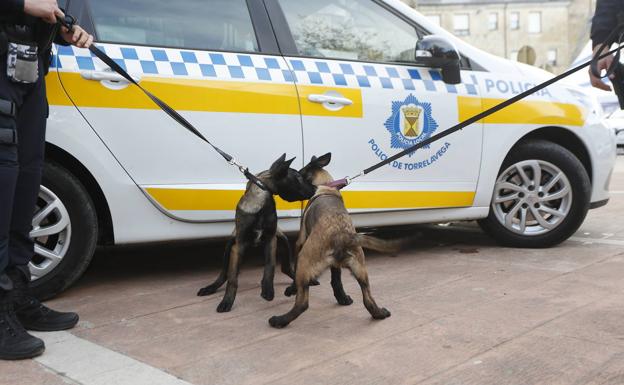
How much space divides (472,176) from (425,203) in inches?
14.8

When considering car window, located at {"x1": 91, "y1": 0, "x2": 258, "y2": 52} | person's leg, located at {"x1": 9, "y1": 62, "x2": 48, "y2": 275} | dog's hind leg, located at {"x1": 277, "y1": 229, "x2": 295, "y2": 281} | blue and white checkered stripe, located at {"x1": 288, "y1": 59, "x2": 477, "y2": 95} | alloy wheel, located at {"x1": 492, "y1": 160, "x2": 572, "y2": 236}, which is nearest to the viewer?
person's leg, located at {"x1": 9, "y1": 62, "x2": 48, "y2": 275}

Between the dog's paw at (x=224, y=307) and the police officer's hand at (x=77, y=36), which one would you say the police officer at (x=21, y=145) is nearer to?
the police officer's hand at (x=77, y=36)

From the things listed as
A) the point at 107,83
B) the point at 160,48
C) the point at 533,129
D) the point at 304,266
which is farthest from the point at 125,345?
the point at 533,129

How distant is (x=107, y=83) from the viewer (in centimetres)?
307

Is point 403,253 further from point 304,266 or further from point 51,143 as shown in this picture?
point 51,143

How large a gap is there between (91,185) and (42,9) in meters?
1.10

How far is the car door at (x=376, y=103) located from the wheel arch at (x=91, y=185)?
110cm

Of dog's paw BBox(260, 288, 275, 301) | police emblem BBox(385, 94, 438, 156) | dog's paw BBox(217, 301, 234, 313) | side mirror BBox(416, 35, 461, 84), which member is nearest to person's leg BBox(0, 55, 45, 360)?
dog's paw BBox(217, 301, 234, 313)

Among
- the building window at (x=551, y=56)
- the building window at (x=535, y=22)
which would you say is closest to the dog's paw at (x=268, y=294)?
the building window at (x=551, y=56)

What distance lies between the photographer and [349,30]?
3.87 meters

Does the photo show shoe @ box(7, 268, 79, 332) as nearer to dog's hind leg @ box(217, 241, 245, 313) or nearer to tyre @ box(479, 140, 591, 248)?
Answer: dog's hind leg @ box(217, 241, 245, 313)

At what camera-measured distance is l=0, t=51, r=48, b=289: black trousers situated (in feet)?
7.81

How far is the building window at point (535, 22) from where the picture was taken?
2235 inches

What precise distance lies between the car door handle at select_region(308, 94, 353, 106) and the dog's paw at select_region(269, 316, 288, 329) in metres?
1.31
